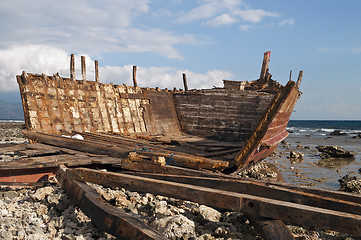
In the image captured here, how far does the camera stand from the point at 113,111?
32.4ft

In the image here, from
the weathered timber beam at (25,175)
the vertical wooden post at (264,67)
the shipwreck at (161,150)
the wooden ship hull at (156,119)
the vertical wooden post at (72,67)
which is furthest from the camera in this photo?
the vertical wooden post at (264,67)

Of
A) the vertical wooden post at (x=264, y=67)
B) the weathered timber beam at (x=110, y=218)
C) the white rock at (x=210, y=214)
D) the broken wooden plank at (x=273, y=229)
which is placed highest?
the vertical wooden post at (x=264, y=67)

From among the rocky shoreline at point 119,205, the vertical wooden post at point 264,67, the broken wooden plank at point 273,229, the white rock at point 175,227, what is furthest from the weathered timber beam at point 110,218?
the vertical wooden post at point 264,67

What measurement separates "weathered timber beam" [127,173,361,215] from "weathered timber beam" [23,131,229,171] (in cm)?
79

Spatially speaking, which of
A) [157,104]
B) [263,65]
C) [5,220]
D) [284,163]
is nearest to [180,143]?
[157,104]

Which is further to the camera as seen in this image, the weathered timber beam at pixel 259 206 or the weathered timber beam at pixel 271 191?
the weathered timber beam at pixel 271 191

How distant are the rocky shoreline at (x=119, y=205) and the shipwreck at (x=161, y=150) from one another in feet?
0.77

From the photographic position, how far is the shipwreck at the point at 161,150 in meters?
2.65

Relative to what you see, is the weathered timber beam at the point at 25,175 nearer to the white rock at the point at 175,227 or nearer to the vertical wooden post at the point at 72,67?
the white rock at the point at 175,227

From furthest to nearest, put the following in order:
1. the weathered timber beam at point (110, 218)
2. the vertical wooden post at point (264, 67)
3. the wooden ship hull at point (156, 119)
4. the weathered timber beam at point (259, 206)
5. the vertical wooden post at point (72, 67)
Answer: the vertical wooden post at point (264, 67), the vertical wooden post at point (72, 67), the wooden ship hull at point (156, 119), the weathered timber beam at point (259, 206), the weathered timber beam at point (110, 218)

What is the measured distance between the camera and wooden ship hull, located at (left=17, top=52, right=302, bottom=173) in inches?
216

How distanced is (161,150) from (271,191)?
3.15 meters

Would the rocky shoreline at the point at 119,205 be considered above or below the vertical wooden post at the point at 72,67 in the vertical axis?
below

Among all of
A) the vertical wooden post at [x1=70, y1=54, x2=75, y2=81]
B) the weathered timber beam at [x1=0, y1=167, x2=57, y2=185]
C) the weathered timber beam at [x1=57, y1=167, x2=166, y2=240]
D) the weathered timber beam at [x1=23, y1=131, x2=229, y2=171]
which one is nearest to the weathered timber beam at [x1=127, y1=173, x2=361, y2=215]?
the weathered timber beam at [x1=23, y1=131, x2=229, y2=171]
